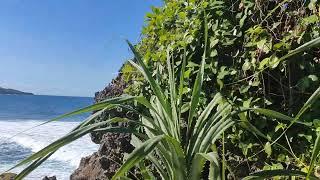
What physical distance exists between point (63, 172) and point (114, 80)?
22.5ft

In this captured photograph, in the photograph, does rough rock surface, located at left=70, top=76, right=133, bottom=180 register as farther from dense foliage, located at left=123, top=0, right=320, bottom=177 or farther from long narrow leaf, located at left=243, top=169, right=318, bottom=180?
long narrow leaf, located at left=243, top=169, right=318, bottom=180

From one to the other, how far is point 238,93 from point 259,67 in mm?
218

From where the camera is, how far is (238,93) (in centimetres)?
238

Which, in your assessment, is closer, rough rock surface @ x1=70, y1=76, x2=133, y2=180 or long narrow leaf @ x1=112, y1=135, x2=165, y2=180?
long narrow leaf @ x1=112, y1=135, x2=165, y2=180

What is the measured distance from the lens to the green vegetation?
1.70 m

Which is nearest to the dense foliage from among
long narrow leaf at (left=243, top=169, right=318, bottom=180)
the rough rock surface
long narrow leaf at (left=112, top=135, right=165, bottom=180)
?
long narrow leaf at (left=243, top=169, right=318, bottom=180)

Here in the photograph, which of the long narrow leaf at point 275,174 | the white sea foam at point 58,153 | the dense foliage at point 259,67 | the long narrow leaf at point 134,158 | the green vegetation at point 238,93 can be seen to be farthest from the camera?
the white sea foam at point 58,153

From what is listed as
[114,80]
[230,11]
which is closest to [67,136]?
[230,11]

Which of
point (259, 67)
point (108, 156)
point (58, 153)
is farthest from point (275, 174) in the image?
point (58, 153)

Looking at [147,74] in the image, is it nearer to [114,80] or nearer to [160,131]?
[160,131]

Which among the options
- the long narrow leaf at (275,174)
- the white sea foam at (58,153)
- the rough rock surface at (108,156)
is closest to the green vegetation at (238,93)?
the long narrow leaf at (275,174)

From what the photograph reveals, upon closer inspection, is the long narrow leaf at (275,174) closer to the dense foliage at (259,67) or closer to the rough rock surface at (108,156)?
the dense foliage at (259,67)

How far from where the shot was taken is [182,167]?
5.38ft

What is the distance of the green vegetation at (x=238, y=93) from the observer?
170 cm
